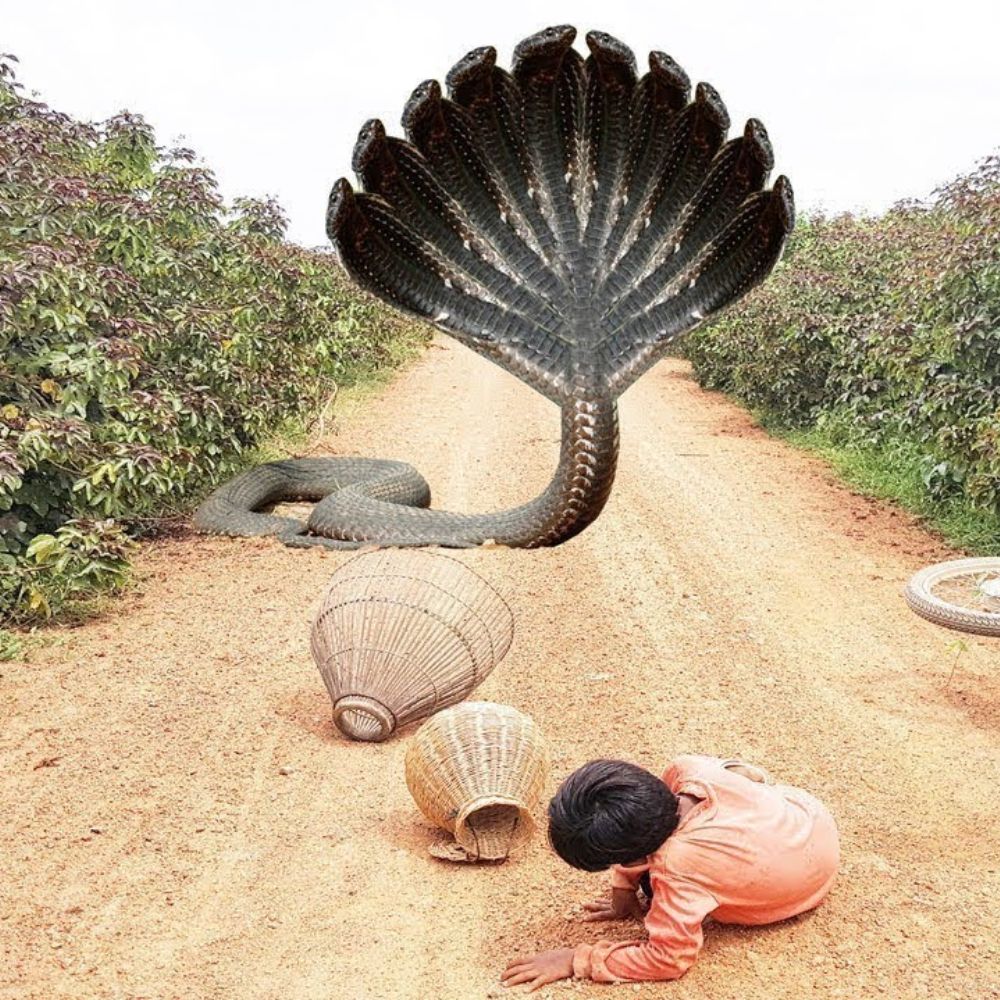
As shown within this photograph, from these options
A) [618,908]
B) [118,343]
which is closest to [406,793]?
[618,908]

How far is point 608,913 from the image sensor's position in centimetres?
344

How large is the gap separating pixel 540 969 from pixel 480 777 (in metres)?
0.78

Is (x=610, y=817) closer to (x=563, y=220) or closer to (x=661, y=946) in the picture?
(x=661, y=946)

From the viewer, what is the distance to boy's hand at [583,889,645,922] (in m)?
3.43

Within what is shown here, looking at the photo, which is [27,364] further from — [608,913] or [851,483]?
[851,483]

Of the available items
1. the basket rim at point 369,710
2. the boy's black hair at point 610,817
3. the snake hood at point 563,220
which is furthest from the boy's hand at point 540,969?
the snake hood at point 563,220

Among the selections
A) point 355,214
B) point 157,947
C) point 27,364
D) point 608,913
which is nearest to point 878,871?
point 608,913

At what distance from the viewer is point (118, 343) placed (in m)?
7.23

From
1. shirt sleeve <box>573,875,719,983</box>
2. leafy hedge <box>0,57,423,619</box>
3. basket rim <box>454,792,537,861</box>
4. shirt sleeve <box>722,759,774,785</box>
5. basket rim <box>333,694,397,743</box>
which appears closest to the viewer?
shirt sleeve <box>573,875,719,983</box>

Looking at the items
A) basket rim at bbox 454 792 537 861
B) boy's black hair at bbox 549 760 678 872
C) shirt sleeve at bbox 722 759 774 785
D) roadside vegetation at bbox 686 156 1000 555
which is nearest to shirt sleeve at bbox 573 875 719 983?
boy's black hair at bbox 549 760 678 872

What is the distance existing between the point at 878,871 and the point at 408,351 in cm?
1939

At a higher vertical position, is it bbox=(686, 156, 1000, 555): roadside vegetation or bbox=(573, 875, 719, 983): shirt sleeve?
bbox=(686, 156, 1000, 555): roadside vegetation

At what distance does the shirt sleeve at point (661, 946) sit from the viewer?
121 inches

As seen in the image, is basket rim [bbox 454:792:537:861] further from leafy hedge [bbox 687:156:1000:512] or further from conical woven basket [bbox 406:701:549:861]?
leafy hedge [bbox 687:156:1000:512]
